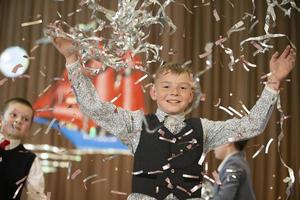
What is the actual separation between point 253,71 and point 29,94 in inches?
67.0

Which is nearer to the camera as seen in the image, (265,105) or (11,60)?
(265,105)

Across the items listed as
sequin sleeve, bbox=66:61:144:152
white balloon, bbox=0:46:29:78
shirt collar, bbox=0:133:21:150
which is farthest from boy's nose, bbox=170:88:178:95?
white balloon, bbox=0:46:29:78

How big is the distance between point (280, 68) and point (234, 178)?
0.89 meters

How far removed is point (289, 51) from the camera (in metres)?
1.55

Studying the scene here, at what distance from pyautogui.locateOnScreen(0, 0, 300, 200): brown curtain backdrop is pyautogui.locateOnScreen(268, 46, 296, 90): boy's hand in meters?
2.05

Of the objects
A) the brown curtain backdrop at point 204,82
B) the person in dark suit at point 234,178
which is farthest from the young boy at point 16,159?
the brown curtain backdrop at point 204,82

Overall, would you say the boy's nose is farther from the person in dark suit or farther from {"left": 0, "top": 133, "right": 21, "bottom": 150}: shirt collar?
{"left": 0, "top": 133, "right": 21, "bottom": 150}: shirt collar

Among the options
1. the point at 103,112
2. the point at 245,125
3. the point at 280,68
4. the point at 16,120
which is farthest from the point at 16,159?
the point at 280,68

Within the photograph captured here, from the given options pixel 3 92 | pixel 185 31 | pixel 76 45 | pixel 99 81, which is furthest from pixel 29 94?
pixel 76 45

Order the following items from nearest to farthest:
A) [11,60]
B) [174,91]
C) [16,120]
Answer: [174,91], [16,120], [11,60]

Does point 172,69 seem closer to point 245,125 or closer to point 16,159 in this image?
point 245,125

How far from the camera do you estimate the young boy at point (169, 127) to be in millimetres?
1462

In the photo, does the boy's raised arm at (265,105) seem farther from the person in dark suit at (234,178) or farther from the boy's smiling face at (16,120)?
the boy's smiling face at (16,120)

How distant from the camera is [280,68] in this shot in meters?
1.52
